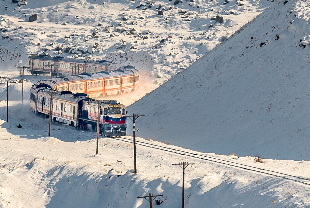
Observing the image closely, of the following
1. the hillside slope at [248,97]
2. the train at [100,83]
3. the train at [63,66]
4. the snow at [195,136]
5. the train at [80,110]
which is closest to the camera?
the snow at [195,136]

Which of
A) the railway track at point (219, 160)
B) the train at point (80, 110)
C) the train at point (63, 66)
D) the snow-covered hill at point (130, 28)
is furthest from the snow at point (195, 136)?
the train at point (63, 66)

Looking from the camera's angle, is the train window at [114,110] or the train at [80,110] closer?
the train at [80,110]

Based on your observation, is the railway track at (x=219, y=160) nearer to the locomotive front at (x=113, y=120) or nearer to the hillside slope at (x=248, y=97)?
the locomotive front at (x=113, y=120)

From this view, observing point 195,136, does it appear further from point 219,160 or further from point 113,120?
point 219,160

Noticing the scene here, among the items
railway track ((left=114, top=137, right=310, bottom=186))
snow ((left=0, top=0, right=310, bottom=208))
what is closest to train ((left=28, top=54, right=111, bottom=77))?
snow ((left=0, top=0, right=310, bottom=208))

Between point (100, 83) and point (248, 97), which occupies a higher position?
point (248, 97)

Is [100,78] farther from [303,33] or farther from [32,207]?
[32,207]

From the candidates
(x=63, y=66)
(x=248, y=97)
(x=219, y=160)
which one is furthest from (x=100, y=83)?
(x=219, y=160)
